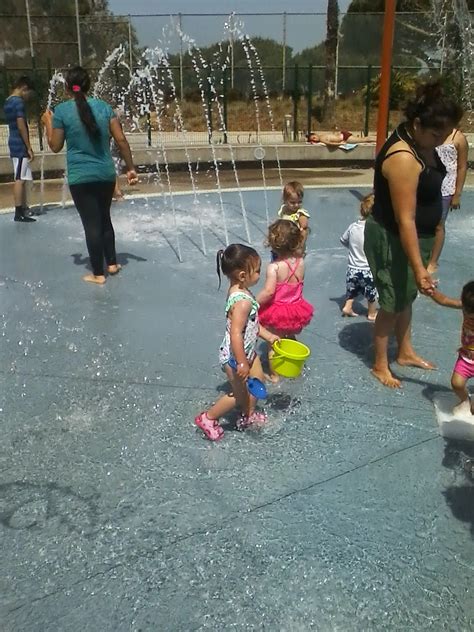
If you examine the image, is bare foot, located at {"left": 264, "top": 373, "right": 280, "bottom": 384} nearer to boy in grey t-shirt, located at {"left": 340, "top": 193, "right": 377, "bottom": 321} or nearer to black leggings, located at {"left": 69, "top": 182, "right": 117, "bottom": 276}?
boy in grey t-shirt, located at {"left": 340, "top": 193, "right": 377, "bottom": 321}

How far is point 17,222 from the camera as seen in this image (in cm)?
794

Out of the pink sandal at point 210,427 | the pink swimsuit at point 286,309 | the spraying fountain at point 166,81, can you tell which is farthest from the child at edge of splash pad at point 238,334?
the spraying fountain at point 166,81

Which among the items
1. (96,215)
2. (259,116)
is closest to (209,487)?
(96,215)

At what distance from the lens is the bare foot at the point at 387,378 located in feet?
13.1

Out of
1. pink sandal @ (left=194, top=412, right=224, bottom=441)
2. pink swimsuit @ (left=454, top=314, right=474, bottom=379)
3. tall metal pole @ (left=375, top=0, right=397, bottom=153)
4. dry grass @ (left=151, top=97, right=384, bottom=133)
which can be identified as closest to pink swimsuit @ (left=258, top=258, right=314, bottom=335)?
pink sandal @ (left=194, top=412, right=224, bottom=441)

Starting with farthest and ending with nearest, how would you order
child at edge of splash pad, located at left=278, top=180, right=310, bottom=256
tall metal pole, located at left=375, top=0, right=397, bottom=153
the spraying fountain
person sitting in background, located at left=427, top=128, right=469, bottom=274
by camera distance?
1. the spraying fountain
2. tall metal pole, located at left=375, top=0, right=397, bottom=153
3. person sitting in background, located at left=427, top=128, right=469, bottom=274
4. child at edge of splash pad, located at left=278, top=180, right=310, bottom=256

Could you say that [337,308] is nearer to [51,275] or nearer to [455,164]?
[455,164]

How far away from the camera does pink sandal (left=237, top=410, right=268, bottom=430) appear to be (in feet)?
11.4

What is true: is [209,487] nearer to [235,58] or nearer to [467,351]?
[467,351]

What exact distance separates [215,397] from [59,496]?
1125 millimetres

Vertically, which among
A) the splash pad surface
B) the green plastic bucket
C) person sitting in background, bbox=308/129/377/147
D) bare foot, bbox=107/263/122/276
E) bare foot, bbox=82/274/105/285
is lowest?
the splash pad surface

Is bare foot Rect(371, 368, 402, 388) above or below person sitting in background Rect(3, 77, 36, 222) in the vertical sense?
below

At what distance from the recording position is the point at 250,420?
11.5ft

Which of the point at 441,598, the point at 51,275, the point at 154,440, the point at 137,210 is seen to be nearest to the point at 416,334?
the point at 154,440
